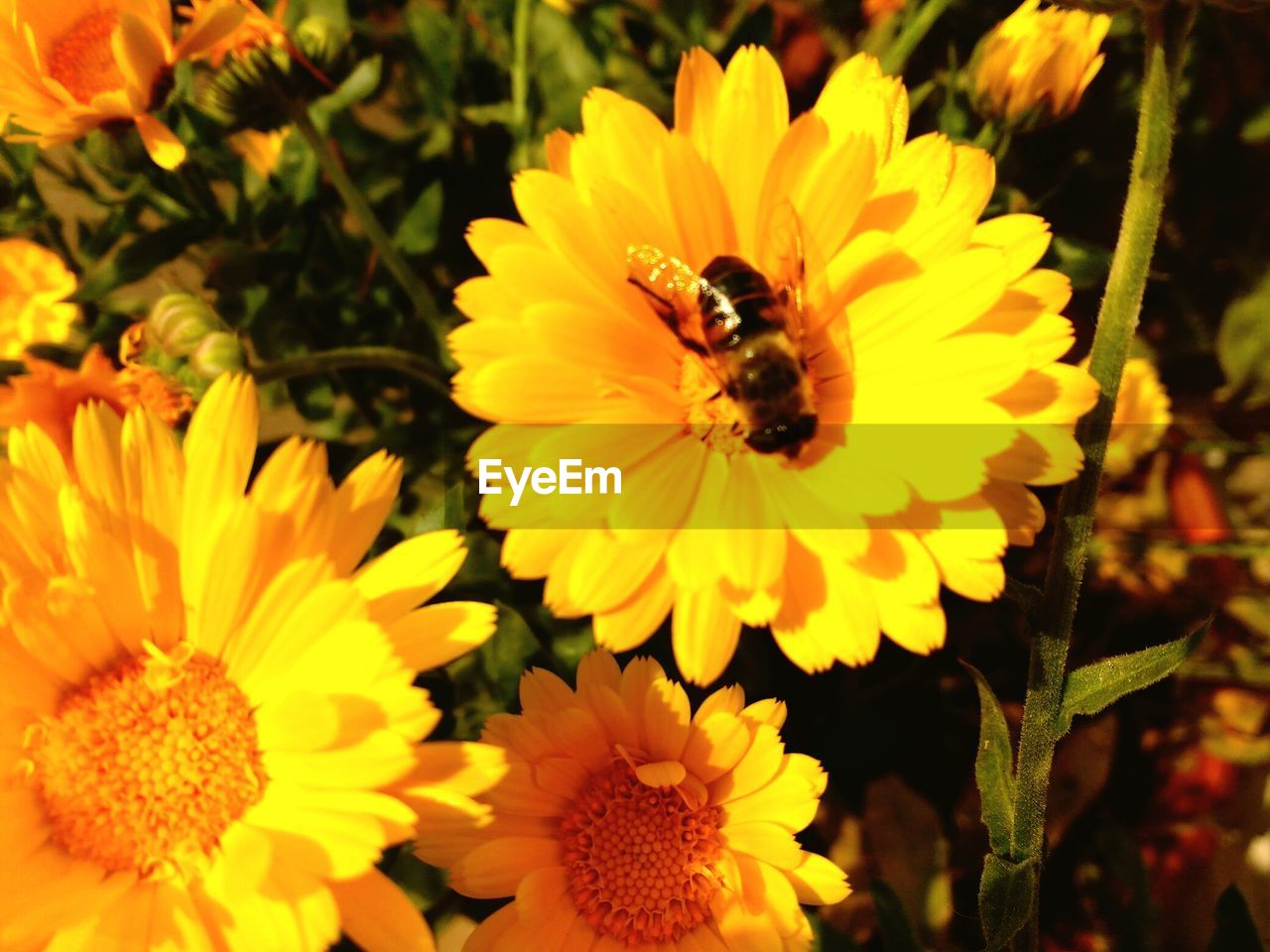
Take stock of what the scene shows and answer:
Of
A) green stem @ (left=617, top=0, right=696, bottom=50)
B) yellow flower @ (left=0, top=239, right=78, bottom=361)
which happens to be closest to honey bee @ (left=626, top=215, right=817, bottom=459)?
green stem @ (left=617, top=0, right=696, bottom=50)

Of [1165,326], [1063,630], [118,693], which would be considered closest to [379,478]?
[118,693]

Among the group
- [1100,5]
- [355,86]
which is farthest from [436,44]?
[1100,5]

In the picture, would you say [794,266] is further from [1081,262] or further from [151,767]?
[151,767]

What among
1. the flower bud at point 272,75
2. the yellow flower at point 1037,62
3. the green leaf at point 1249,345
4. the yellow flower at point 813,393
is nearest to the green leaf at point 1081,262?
the yellow flower at point 1037,62

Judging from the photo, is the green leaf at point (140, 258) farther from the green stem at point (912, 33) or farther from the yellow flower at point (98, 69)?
the green stem at point (912, 33)

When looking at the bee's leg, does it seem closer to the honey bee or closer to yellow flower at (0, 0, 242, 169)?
the honey bee

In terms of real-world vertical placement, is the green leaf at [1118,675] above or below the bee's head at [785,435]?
below
